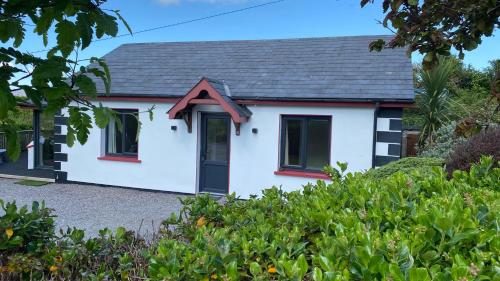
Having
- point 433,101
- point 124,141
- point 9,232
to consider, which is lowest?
point 9,232

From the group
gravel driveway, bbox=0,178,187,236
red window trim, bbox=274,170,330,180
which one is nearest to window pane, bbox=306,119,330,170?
red window trim, bbox=274,170,330,180

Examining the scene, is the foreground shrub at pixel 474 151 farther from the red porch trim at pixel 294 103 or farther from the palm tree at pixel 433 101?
the palm tree at pixel 433 101

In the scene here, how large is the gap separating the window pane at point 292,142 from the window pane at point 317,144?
275 mm

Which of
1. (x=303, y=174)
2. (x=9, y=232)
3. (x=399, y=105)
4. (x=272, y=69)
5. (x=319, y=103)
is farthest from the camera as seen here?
(x=272, y=69)

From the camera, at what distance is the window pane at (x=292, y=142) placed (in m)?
11.2

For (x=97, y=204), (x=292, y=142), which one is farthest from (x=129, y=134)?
(x=292, y=142)

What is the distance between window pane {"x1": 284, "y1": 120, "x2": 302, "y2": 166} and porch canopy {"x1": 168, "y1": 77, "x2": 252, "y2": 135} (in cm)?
112

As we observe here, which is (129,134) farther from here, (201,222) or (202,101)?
(201,222)

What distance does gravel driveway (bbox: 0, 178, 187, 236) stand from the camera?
8.99 m

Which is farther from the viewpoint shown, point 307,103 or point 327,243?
point 307,103

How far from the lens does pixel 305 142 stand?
1101 cm

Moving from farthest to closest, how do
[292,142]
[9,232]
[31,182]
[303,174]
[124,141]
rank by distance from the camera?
A: [31,182] → [124,141] → [292,142] → [303,174] → [9,232]

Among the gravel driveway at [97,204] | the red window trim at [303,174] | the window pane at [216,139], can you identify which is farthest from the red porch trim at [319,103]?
the gravel driveway at [97,204]

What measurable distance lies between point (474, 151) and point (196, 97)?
6.71 m
